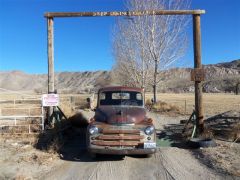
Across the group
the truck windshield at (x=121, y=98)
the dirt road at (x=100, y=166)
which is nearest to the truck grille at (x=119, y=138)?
the dirt road at (x=100, y=166)

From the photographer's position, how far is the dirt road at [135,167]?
1056cm

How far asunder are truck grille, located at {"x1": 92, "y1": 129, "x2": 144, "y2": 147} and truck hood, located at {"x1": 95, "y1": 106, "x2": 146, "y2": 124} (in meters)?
0.29

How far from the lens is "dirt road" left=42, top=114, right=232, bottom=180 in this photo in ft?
34.7

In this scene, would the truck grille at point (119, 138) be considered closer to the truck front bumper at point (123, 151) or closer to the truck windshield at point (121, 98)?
the truck front bumper at point (123, 151)

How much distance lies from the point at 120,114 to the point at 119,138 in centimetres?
77

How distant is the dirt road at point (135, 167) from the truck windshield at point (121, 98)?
1.76 m

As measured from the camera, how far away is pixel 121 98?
14.5 meters

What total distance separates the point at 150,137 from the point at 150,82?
28.1 metres

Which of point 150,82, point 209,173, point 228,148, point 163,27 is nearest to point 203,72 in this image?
point 228,148

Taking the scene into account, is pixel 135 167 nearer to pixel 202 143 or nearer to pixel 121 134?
pixel 121 134

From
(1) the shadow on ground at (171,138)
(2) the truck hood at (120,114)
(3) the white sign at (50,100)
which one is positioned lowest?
(1) the shadow on ground at (171,138)

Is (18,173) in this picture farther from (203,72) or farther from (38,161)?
(203,72)

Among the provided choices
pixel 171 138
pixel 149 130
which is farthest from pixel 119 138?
pixel 171 138

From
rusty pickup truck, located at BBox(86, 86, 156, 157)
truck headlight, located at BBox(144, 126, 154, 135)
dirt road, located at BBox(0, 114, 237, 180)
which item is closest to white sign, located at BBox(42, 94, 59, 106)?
dirt road, located at BBox(0, 114, 237, 180)
